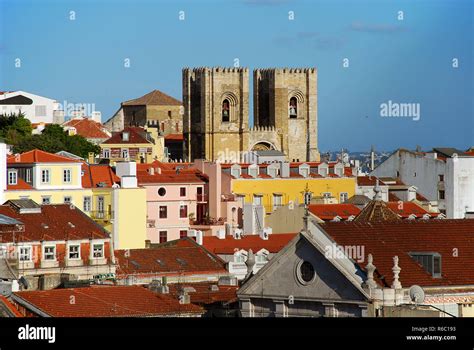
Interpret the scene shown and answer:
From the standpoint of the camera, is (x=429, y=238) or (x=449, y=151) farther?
(x=449, y=151)

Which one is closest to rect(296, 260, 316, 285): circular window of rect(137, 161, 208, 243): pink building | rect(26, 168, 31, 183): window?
rect(26, 168, 31, 183): window

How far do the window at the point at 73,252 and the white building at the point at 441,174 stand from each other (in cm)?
3277

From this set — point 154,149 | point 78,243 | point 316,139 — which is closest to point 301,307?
point 78,243

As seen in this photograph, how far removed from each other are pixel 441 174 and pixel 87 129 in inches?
1375

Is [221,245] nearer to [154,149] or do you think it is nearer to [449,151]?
[449,151]

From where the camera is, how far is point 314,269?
41.9m

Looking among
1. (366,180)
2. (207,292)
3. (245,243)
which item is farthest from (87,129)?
(207,292)

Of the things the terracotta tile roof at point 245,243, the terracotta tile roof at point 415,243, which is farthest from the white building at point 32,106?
the terracotta tile roof at point 415,243

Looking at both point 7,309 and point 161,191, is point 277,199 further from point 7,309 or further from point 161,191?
point 7,309

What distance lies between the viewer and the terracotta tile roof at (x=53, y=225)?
61.1m

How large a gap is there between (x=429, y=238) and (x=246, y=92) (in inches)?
4257

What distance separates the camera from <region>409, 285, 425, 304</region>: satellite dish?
134 ft

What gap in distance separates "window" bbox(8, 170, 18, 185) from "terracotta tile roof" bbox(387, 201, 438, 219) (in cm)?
1368

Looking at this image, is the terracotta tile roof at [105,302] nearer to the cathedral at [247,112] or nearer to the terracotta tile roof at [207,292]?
the terracotta tile roof at [207,292]
